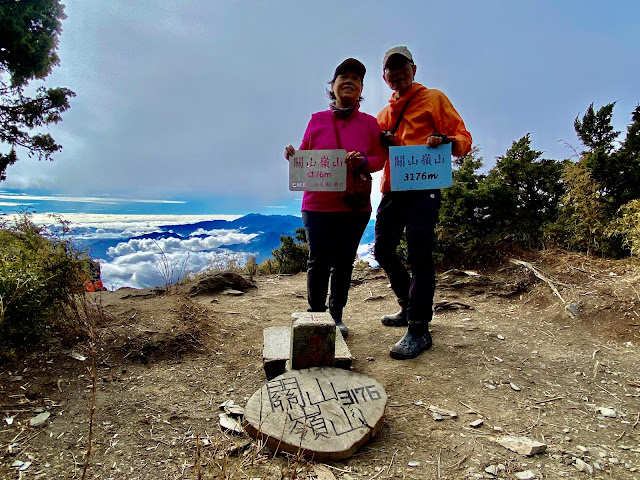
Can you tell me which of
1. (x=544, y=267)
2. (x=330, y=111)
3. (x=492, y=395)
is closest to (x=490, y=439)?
(x=492, y=395)

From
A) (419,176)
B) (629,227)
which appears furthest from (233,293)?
(629,227)

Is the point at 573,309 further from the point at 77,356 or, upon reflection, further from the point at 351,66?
the point at 77,356

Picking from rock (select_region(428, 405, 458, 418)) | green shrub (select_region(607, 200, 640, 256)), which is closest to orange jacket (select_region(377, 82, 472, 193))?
rock (select_region(428, 405, 458, 418))

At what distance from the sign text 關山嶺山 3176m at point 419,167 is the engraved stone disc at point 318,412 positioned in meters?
1.50

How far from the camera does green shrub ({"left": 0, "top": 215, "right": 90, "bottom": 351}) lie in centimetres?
291

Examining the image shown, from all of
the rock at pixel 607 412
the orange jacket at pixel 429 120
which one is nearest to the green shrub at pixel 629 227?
the rock at pixel 607 412

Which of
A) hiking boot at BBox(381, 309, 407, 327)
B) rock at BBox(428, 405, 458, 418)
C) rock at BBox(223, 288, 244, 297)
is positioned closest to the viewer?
rock at BBox(428, 405, 458, 418)

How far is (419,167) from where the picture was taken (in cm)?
304

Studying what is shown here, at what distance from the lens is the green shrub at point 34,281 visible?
2910 millimetres

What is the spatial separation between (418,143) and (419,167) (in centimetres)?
24

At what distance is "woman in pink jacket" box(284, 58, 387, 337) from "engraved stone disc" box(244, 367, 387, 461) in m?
0.91

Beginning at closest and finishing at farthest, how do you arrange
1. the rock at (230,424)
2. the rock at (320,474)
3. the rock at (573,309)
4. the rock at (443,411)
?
1. the rock at (320,474)
2. the rock at (230,424)
3. the rock at (443,411)
4. the rock at (573,309)

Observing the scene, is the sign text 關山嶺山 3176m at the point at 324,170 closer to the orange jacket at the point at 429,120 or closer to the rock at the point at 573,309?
the orange jacket at the point at 429,120

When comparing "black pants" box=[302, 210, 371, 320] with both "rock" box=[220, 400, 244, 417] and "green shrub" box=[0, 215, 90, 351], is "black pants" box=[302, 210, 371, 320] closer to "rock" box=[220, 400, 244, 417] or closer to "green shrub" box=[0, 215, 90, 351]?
"rock" box=[220, 400, 244, 417]
